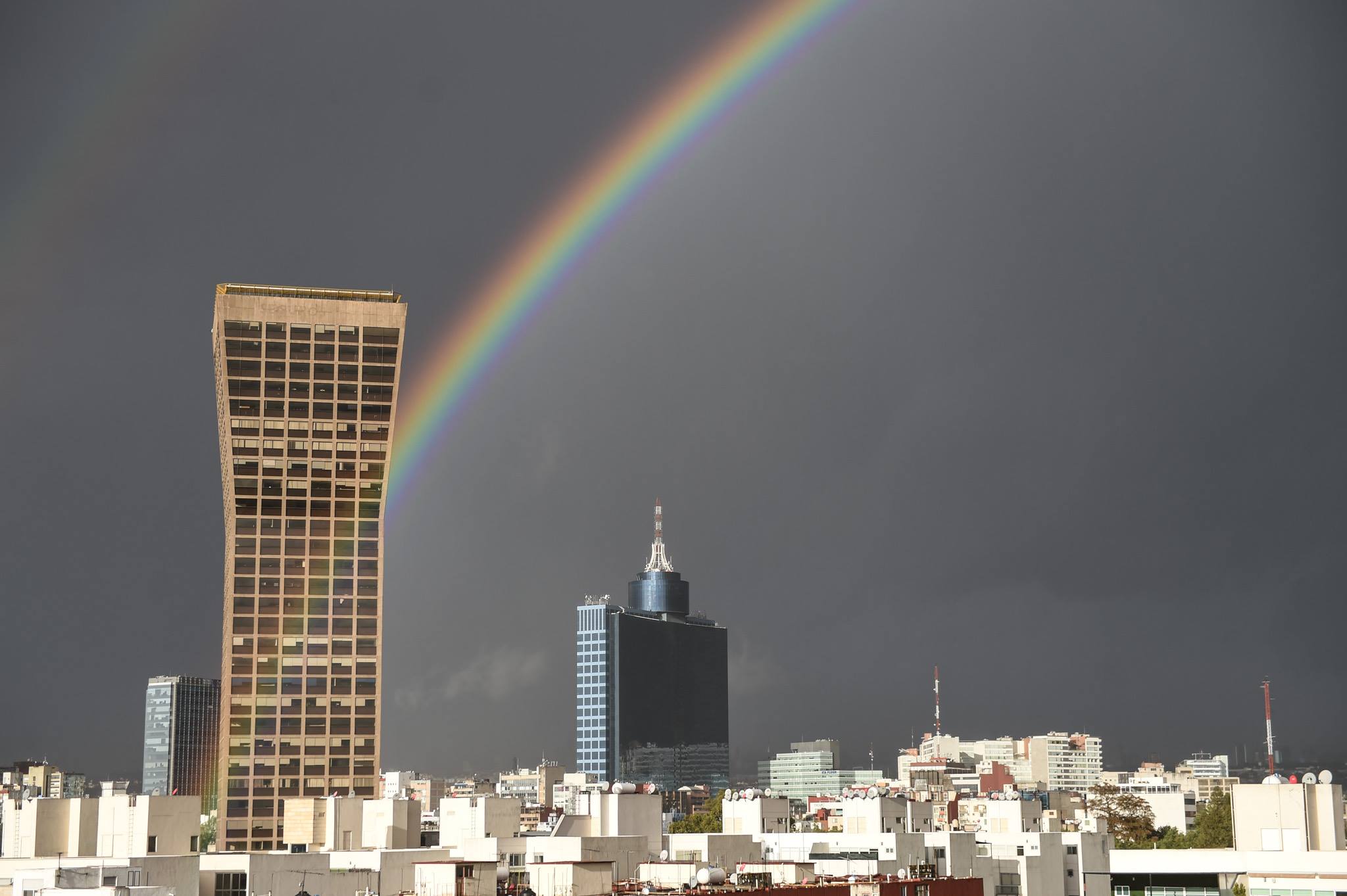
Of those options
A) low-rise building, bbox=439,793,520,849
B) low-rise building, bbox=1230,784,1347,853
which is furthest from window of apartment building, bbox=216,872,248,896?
low-rise building, bbox=1230,784,1347,853

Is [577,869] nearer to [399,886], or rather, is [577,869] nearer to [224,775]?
[399,886]

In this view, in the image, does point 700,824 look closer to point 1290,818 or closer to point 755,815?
point 755,815

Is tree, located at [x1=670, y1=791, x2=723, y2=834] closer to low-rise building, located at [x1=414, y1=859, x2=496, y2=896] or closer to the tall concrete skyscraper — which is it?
the tall concrete skyscraper

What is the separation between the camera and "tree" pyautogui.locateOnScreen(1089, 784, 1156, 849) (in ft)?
458

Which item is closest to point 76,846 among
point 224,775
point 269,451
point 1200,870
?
point 1200,870

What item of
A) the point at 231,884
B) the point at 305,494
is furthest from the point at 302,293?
the point at 231,884

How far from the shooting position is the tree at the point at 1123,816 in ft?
458

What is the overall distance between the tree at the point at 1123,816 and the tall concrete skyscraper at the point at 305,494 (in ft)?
219

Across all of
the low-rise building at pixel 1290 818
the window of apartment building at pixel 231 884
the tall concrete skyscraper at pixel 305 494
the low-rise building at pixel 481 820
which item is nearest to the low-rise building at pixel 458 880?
the window of apartment building at pixel 231 884

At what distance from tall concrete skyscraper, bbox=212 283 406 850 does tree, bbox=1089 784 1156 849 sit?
66.9 m

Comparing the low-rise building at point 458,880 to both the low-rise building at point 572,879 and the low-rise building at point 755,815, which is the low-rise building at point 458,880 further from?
the low-rise building at point 755,815

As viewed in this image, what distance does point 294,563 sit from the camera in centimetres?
16200

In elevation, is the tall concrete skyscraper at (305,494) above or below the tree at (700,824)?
above

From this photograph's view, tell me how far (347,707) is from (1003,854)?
81184 mm
